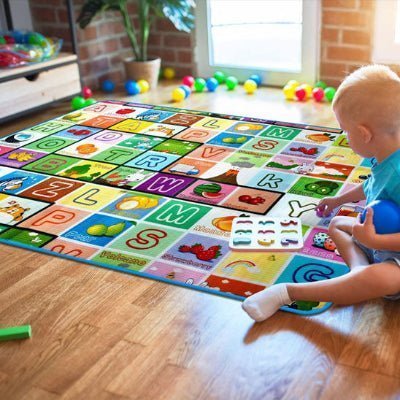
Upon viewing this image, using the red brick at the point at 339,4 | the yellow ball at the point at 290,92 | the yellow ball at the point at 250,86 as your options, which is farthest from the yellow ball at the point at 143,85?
the red brick at the point at 339,4

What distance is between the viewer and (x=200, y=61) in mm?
3715

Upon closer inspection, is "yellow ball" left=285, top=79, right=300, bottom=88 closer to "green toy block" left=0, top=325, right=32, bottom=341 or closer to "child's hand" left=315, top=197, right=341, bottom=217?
"child's hand" left=315, top=197, right=341, bottom=217

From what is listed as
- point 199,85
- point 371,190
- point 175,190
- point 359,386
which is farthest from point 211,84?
point 359,386

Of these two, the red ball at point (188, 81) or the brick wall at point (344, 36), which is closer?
the brick wall at point (344, 36)

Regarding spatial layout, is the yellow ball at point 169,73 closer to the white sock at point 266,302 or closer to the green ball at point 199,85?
the green ball at point 199,85

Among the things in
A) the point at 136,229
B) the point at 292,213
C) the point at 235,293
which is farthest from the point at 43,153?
the point at 235,293

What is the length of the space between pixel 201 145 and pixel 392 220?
1.31 metres

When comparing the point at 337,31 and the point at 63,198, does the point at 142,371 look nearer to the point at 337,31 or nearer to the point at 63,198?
the point at 63,198

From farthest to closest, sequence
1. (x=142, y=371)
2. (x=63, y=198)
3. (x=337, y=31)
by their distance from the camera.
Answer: (x=337, y=31), (x=63, y=198), (x=142, y=371)

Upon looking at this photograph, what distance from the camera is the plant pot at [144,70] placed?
3471 mm

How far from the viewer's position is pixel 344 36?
3170mm

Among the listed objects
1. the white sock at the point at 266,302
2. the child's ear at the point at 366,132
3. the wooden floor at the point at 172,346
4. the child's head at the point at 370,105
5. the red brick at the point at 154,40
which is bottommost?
the wooden floor at the point at 172,346

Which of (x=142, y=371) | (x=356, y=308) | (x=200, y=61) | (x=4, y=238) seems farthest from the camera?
(x=200, y=61)

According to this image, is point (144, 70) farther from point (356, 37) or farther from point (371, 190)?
point (371, 190)
